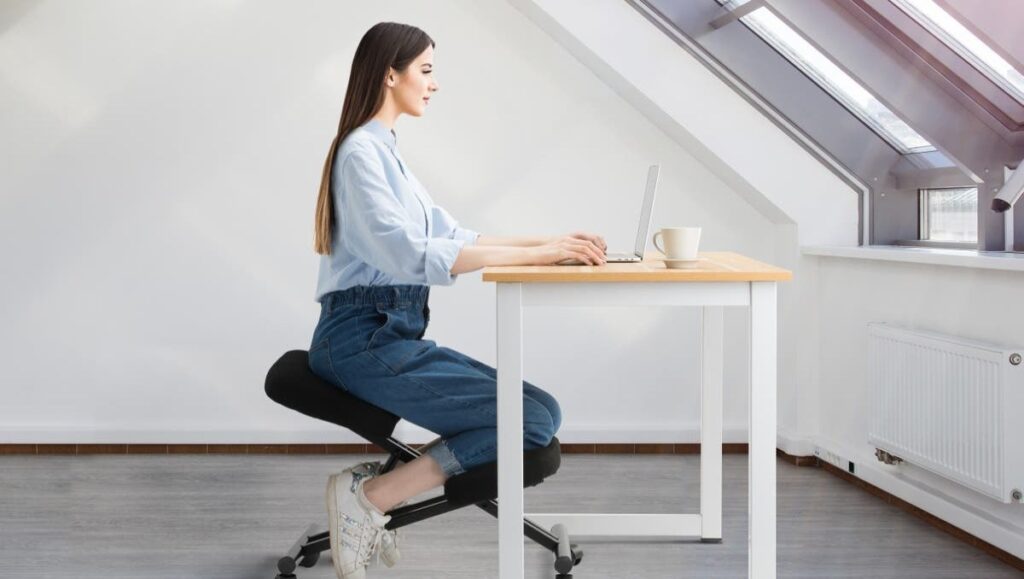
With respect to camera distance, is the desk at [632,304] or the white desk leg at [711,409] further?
the white desk leg at [711,409]

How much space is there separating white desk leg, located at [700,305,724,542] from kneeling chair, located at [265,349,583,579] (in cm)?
48

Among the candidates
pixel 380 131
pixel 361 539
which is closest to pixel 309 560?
pixel 361 539

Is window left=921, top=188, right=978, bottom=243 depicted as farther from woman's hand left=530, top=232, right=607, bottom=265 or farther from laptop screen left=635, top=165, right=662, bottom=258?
woman's hand left=530, top=232, right=607, bottom=265

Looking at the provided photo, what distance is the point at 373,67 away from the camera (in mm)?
2385

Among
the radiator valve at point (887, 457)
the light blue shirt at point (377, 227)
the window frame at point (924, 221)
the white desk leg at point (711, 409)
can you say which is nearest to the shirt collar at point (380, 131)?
the light blue shirt at point (377, 227)

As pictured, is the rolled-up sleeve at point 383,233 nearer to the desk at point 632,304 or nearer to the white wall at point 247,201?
the desk at point 632,304

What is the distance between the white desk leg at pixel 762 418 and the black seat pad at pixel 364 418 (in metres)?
0.41

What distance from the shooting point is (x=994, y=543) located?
2.73 metres

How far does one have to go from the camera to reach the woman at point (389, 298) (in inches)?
86.6

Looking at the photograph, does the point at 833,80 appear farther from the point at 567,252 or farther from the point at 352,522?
the point at 352,522

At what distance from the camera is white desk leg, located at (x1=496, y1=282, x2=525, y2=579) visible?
6.89 ft

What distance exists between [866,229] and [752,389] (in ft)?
5.76

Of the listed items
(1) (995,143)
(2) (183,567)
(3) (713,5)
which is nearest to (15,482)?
(2) (183,567)

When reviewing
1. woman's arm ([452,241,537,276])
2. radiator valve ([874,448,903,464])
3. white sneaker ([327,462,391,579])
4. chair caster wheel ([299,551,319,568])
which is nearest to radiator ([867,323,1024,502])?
radiator valve ([874,448,903,464])
